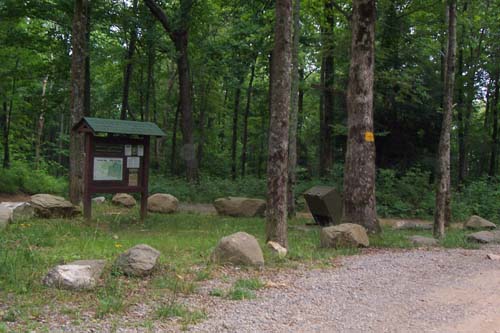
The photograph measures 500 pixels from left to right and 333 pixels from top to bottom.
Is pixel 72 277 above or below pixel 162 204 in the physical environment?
above

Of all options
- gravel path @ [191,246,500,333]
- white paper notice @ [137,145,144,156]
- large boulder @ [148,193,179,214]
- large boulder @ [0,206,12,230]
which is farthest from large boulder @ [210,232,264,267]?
large boulder @ [148,193,179,214]

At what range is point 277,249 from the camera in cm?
781

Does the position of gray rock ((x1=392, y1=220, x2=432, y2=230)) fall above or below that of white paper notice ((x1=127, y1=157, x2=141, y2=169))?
below

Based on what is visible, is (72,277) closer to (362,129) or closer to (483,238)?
(362,129)

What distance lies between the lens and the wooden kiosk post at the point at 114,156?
443 inches

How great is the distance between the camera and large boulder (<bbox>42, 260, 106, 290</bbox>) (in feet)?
17.4

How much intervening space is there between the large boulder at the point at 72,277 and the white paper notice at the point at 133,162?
22.1 ft

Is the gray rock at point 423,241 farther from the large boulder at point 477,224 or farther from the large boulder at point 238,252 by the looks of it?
the large boulder at point 238,252

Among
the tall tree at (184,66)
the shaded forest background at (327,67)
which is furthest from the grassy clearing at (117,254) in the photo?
the tall tree at (184,66)

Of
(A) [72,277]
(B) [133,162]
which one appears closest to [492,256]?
(A) [72,277]

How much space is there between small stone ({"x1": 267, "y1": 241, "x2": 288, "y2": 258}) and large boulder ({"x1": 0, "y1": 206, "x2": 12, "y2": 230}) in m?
5.67

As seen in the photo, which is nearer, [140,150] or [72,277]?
[72,277]

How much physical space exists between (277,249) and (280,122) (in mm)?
2196

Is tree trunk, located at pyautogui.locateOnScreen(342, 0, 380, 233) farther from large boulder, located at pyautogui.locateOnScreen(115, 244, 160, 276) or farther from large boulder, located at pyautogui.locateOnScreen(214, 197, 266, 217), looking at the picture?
large boulder, located at pyautogui.locateOnScreen(115, 244, 160, 276)
